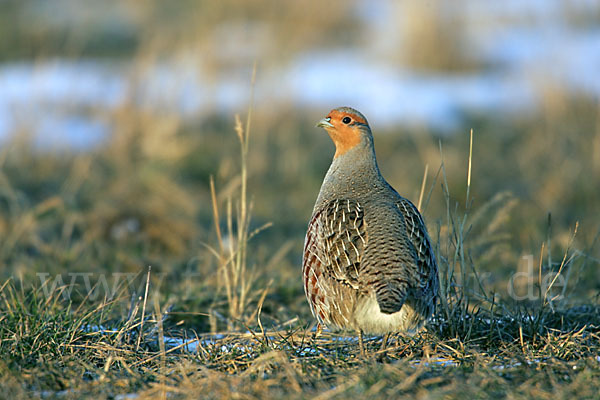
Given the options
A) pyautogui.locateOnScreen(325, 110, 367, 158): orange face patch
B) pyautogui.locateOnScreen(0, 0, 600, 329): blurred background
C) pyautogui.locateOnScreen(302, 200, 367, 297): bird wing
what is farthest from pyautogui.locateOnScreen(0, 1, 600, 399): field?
pyautogui.locateOnScreen(325, 110, 367, 158): orange face patch

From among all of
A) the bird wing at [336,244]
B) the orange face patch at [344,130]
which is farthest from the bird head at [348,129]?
the bird wing at [336,244]

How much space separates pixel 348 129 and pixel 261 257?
1872mm

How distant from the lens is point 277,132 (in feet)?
29.4

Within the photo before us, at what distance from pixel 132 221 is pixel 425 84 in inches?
267

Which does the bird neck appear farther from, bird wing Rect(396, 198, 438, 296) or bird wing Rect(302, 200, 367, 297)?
bird wing Rect(396, 198, 438, 296)

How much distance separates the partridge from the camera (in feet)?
10.3

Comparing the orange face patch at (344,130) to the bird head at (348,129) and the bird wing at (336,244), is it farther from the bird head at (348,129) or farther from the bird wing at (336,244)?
the bird wing at (336,244)

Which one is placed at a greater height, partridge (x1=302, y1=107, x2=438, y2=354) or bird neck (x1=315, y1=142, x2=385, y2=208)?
bird neck (x1=315, y1=142, x2=385, y2=208)

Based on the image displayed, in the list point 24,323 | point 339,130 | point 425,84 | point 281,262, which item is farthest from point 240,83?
point 24,323

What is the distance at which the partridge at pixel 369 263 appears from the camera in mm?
3131

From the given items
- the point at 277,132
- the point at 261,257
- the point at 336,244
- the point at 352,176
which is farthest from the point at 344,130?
the point at 277,132

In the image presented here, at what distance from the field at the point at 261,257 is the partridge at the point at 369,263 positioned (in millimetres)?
128

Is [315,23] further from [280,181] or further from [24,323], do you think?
[24,323]

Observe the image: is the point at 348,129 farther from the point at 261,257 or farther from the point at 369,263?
the point at 261,257
